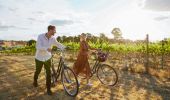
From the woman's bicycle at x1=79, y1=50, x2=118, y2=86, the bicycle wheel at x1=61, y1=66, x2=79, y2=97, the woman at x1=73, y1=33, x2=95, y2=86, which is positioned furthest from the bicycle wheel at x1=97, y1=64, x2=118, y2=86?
the bicycle wheel at x1=61, y1=66, x2=79, y2=97

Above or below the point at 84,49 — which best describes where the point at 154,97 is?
below

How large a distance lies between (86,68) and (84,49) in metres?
0.62

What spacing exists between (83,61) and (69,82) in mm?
1502

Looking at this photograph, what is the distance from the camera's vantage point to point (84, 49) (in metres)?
8.26

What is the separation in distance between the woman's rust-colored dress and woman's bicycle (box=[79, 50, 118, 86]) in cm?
25

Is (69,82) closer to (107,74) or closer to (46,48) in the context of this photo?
(46,48)

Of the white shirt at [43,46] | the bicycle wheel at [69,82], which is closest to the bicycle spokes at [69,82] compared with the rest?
the bicycle wheel at [69,82]

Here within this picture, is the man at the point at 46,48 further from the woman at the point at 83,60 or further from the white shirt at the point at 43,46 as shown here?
the woman at the point at 83,60

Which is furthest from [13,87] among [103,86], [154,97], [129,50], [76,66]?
[129,50]

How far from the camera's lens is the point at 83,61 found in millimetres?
8391

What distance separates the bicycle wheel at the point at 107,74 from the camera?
8.22 meters

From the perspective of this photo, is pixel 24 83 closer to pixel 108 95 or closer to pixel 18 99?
pixel 18 99

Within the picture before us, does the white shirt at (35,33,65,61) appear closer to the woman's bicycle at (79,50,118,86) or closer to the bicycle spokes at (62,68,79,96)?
the bicycle spokes at (62,68,79,96)

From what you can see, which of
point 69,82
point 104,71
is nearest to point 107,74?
point 104,71
